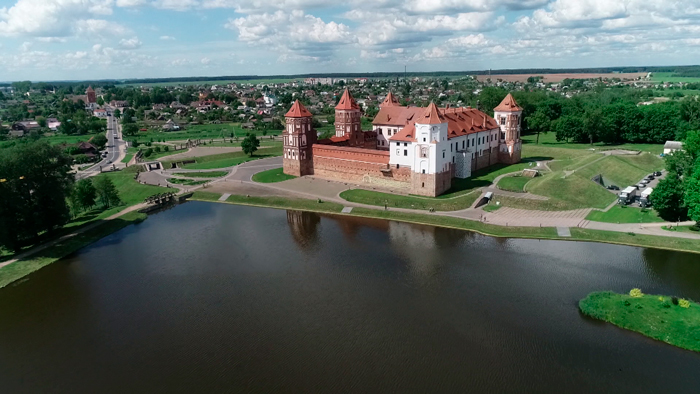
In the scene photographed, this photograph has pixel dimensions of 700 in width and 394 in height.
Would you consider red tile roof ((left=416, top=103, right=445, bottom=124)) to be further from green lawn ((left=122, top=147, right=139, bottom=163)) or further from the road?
green lawn ((left=122, top=147, right=139, bottom=163))

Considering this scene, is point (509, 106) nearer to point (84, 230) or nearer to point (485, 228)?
point (485, 228)

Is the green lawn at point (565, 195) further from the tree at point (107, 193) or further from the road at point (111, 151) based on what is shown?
the road at point (111, 151)

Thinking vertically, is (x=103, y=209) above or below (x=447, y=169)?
below

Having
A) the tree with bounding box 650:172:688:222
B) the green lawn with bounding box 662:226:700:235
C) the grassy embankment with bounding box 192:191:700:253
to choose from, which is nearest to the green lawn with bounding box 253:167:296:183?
the grassy embankment with bounding box 192:191:700:253

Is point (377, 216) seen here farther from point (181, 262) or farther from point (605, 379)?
point (605, 379)

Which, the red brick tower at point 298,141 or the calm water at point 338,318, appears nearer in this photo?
the calm water at point 338,318

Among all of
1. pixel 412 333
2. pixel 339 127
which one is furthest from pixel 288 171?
pixel 412 333

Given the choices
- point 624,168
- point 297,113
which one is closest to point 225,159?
point 297,113

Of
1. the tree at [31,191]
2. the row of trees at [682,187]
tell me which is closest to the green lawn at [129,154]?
the tree at [31,191]
